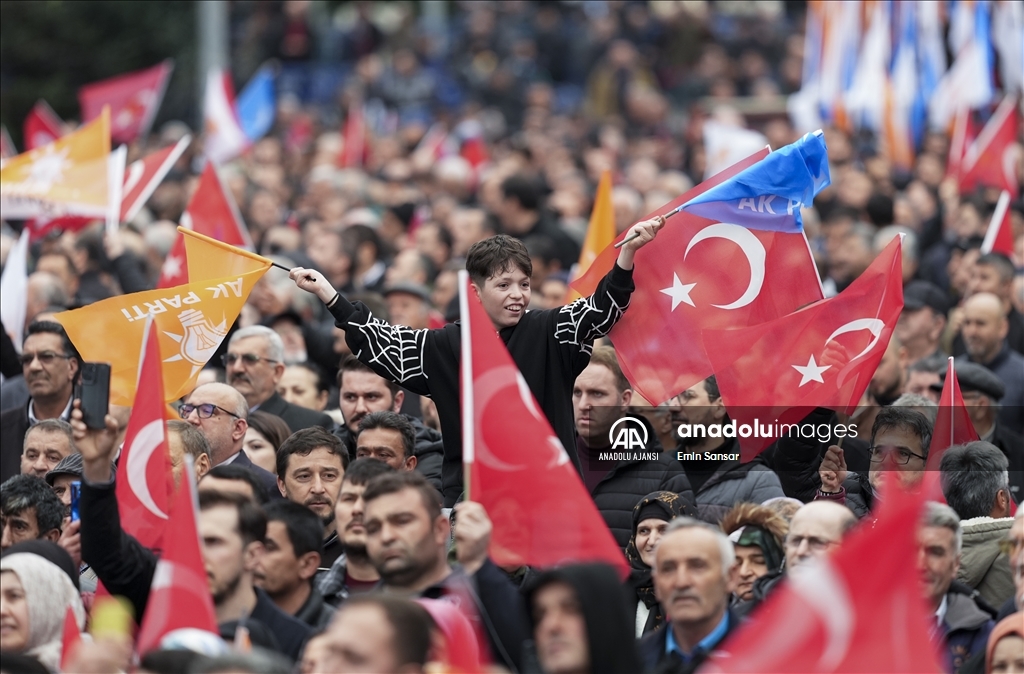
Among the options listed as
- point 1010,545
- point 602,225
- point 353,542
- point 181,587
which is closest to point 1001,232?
point 602,225

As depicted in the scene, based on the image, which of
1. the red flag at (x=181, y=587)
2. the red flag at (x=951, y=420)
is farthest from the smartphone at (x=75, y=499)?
the red flag at (x=951, y=420)

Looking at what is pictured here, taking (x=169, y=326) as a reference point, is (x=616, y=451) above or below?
below

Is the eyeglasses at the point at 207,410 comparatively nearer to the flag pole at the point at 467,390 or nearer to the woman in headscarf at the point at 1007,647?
the flag pole at the point at 467,390

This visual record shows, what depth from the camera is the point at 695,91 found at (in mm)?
27625

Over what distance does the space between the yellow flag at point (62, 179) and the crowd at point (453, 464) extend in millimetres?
377

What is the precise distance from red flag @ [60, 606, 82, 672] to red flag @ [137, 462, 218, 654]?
32cm

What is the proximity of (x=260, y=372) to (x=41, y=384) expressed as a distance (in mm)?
1202

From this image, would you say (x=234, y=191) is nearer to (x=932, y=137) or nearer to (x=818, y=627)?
(x=932, y=137)

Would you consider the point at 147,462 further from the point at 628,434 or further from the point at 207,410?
the point at 628,434

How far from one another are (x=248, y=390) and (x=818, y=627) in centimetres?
554

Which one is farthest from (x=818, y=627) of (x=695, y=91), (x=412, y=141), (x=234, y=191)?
(x=695, y=91)

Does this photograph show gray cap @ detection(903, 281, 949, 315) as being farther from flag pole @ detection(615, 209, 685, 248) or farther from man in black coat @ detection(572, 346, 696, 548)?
flag pole @ detection(615, 209, 685, 248)

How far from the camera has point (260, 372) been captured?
33.2ft

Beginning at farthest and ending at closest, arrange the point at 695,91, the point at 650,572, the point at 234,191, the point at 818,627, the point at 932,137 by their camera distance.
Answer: the point at 695,91 → the point at 932,137 → the point at 234,191 → the point at 650,572 → the point at 818,627
